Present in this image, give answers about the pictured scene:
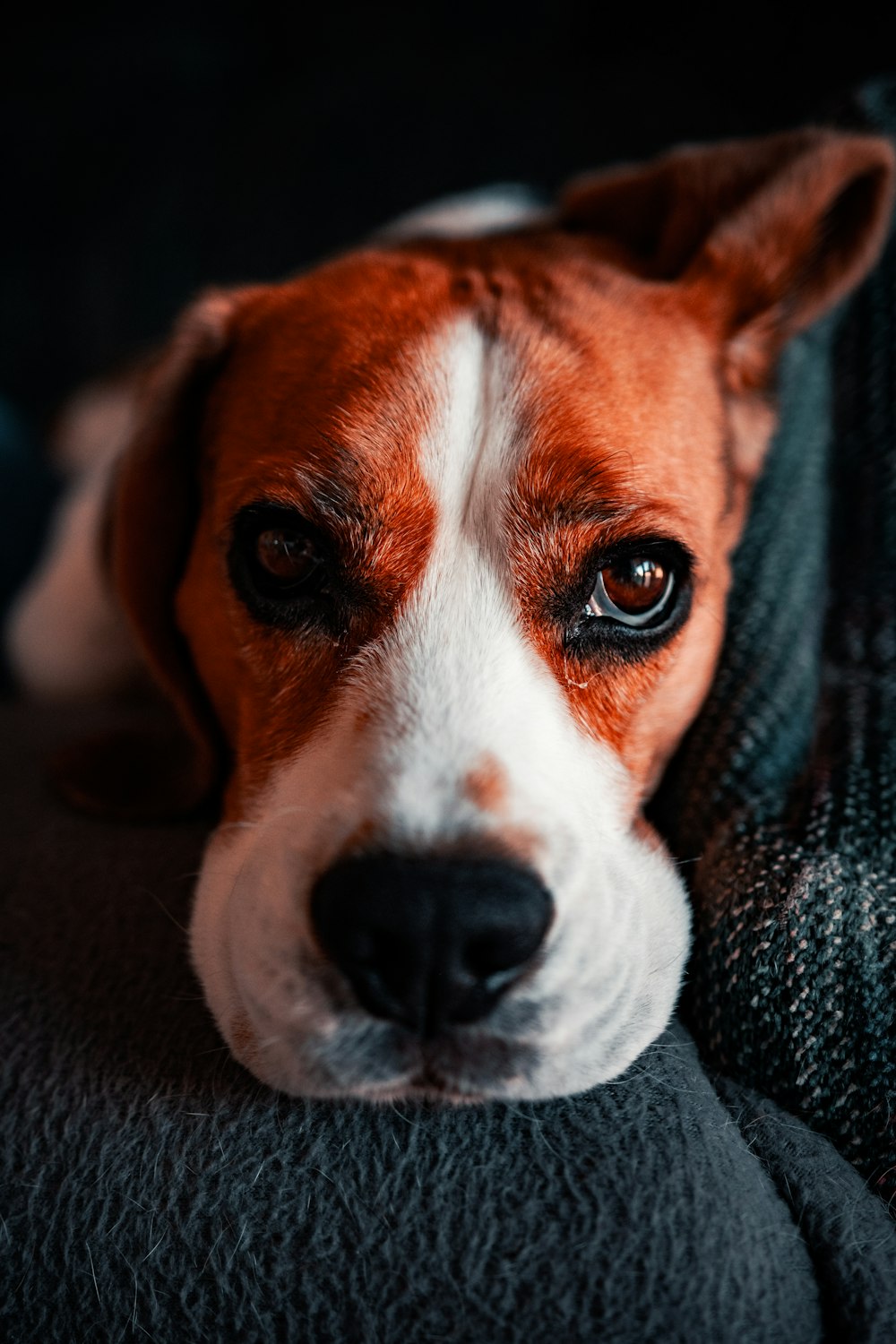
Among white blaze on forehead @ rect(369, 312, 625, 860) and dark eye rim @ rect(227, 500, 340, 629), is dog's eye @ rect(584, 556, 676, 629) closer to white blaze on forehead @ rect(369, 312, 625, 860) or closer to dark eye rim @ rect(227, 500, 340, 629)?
white blaze on forehead @ rect(369, 312, 625, 860)

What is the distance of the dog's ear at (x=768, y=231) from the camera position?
1.81 meters

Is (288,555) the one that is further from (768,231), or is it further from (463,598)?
(768,231)

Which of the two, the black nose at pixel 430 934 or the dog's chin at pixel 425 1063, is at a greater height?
the black nose at pixel 430 934

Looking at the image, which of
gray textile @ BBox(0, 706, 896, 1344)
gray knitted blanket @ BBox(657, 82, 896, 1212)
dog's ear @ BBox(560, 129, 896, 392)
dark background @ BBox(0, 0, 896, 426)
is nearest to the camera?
gray textile @ BBox(0, 706, 896, 1344)

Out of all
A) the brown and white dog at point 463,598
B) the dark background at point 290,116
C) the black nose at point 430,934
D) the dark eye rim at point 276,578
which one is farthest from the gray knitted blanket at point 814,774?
the dark background at point 290,116

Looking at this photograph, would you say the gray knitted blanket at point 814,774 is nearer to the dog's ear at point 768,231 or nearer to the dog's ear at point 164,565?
the dog's ear at point 768,231

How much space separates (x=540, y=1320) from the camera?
1.07m

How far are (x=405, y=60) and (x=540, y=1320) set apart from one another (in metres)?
4.06

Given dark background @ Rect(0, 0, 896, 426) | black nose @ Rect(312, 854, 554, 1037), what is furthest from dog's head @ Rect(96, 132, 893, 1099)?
dark background @ Rect(0, 0, 896, 426)

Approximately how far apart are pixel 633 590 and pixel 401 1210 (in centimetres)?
92

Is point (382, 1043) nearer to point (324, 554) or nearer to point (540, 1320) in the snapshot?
point (540, 1320)

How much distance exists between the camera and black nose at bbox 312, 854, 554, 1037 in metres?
1.10

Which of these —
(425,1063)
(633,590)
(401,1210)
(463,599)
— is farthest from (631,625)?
(401,1210)

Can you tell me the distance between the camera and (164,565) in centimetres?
189
